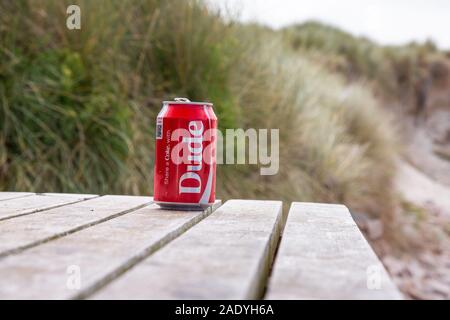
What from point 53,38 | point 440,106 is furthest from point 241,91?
point 440,106

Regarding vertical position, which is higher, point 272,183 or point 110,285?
point 110,285

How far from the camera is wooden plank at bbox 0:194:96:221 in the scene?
1.46 metres

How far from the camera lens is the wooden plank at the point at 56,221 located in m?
1.09

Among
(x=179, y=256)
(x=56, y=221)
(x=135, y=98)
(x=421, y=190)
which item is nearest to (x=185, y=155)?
(x=56, y=221)

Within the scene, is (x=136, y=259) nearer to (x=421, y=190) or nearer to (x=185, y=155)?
(x=185, y=155)

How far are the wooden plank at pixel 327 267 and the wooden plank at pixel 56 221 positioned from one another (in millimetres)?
391

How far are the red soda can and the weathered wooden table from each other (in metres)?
0.06

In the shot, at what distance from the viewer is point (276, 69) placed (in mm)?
5367

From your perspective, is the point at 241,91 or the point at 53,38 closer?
the point at 53,38

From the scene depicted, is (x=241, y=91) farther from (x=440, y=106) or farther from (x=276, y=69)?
(x=440, y=106)

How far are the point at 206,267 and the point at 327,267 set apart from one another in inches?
6.8

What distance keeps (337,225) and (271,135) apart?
125 inches

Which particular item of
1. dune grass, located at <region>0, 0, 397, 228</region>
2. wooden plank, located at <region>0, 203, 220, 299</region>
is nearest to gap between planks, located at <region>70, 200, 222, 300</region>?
wooden plank, located at <region>0, 203, 220, 299</region>

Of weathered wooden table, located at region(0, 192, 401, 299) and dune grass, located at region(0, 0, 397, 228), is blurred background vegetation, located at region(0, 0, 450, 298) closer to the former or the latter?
dune grass, located at region(0, 0, 397, 228)
